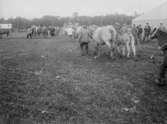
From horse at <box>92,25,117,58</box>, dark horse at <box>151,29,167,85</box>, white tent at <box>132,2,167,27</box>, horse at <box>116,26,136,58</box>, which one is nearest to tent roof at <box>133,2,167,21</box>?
white tent at <box>132,2,167,27</box>

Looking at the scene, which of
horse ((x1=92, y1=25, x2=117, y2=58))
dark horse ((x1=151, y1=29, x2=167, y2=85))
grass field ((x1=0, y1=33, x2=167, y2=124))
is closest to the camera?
grass field ((x1=0, y1=33, x2=167, y2=124))

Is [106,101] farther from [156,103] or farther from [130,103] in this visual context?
[156,103]

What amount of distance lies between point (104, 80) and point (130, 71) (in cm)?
163

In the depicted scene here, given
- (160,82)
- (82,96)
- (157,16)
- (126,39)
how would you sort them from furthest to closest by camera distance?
(157,16) → (126,39) → (160,82) → (82,96)

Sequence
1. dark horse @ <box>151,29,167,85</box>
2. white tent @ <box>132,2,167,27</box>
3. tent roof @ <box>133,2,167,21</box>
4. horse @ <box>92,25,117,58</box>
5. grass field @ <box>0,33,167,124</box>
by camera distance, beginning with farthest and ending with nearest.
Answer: tent roof @ <box>133,2,167,21</box> → white tent @ <box>132,2,167,27</box> → horse @ <box>92,25,117,58</box> → dark horse @ <box>151,29,167,85</box> → grass field @ <box>0,33,167,124</box>

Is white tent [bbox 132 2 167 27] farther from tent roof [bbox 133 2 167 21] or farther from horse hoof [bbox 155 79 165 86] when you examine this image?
horse hoof [bbox 155 79 165 86]

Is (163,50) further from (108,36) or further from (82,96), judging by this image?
(108,36)

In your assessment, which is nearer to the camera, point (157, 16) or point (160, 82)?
point (160, 82)

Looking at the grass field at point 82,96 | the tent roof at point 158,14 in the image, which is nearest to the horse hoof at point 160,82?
the grass field at point 82,96

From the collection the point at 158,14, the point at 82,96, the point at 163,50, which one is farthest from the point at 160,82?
the point at 158,14

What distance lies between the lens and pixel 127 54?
9.98 m

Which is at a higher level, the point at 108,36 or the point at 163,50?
the point at 108,36

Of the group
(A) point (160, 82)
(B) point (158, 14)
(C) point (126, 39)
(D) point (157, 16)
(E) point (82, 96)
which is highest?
(B) point (158, 14)

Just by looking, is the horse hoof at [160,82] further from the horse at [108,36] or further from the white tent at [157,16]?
the white tent at [157,16]
